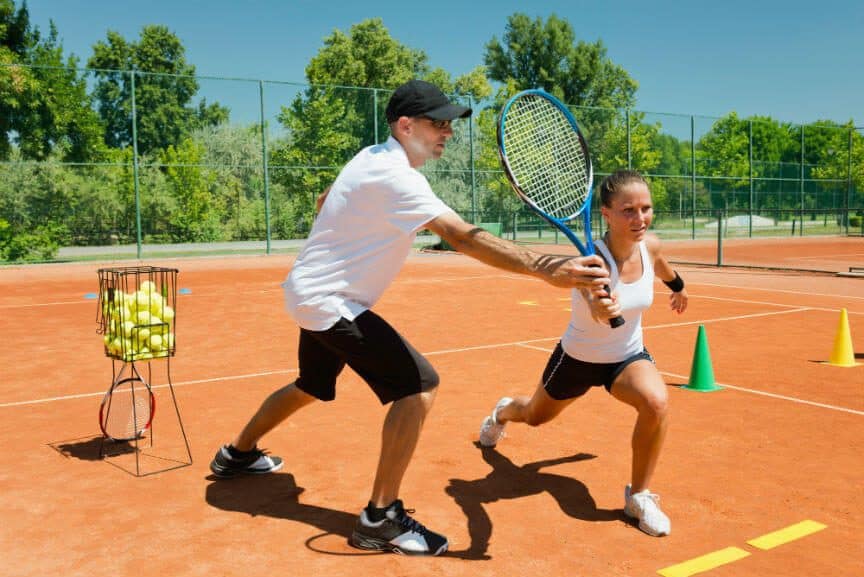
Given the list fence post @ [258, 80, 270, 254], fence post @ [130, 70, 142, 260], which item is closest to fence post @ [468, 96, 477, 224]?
fence post @ [258, 80, 270, 254]

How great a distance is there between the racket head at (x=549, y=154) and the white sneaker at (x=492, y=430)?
3.91 ft

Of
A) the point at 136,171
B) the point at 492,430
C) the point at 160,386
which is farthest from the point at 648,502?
the point at 136,171

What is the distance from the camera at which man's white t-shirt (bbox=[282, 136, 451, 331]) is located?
10.4 feet

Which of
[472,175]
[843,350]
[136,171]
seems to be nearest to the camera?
[843,350]

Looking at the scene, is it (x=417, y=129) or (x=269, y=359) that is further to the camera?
(x=269, y=359)

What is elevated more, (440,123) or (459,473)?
(440,123)

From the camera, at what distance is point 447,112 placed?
11.0 ft

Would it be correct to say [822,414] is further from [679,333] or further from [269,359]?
[269,359]

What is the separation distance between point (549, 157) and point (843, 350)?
4324 mm

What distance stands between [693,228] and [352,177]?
31524 millimetres

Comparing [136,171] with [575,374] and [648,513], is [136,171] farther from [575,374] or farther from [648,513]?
[648,513]

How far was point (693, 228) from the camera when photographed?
108 feet

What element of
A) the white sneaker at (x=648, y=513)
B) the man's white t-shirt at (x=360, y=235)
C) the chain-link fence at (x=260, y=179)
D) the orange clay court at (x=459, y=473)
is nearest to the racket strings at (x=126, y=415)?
the orange clay court at (x=459, y=473)

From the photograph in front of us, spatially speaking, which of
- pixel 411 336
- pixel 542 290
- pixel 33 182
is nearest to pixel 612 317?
pixel 411 336
